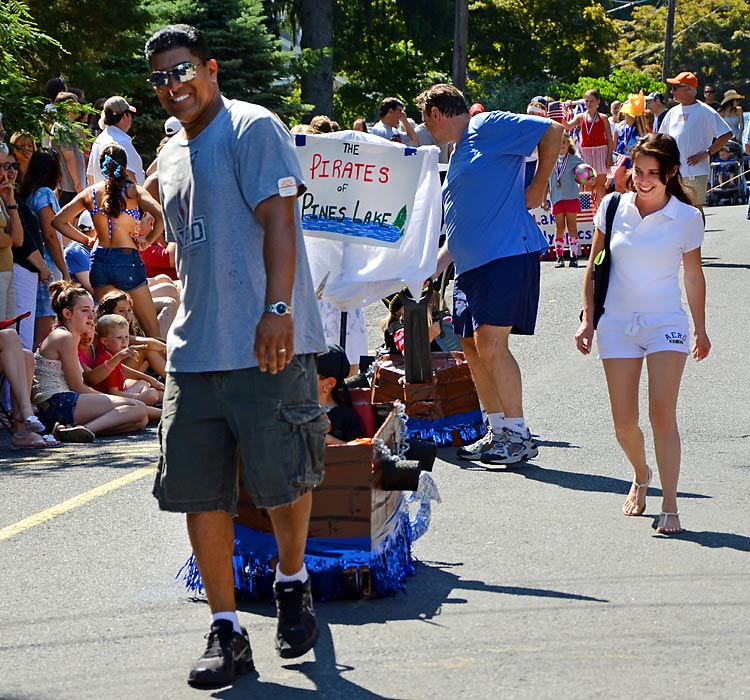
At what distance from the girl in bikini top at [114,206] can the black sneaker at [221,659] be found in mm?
6826

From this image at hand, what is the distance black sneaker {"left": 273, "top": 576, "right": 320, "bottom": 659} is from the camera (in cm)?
467

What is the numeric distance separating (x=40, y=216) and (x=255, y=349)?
288 inches

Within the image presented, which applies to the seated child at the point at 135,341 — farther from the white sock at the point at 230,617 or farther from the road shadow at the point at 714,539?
the white sock at the point at 230,617

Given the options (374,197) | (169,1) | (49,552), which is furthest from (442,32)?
(49,552)

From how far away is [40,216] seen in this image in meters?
11.2

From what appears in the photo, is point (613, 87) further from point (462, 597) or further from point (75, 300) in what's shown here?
point (462, 597)

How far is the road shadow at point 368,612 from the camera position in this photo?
174 inches

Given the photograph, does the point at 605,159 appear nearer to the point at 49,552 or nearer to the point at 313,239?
the point at 313,239

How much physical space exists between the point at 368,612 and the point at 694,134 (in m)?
12.2

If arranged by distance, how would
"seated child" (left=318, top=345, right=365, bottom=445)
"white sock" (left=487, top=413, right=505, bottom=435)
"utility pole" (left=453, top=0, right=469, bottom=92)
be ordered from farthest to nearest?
"utility pole" (left=453, top=0, right=469, bottom=92), "white sock" (left=487, top=413, right=505, bottom=435), "seated child" (left=318, top=345, right=365, bottom=445)

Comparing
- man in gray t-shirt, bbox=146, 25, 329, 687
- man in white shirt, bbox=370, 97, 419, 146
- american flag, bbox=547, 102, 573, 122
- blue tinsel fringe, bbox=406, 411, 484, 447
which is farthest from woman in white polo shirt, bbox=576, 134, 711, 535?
american flag, bbox=547, 102, 573, 122

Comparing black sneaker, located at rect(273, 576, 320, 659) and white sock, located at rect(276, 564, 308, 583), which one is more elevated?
white sock, located at rect(276, 564, 308, 583)

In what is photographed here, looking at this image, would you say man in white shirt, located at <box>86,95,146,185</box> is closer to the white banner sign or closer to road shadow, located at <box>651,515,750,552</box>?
the white banner sign

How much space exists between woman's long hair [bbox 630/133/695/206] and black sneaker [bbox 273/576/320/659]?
112 inches
